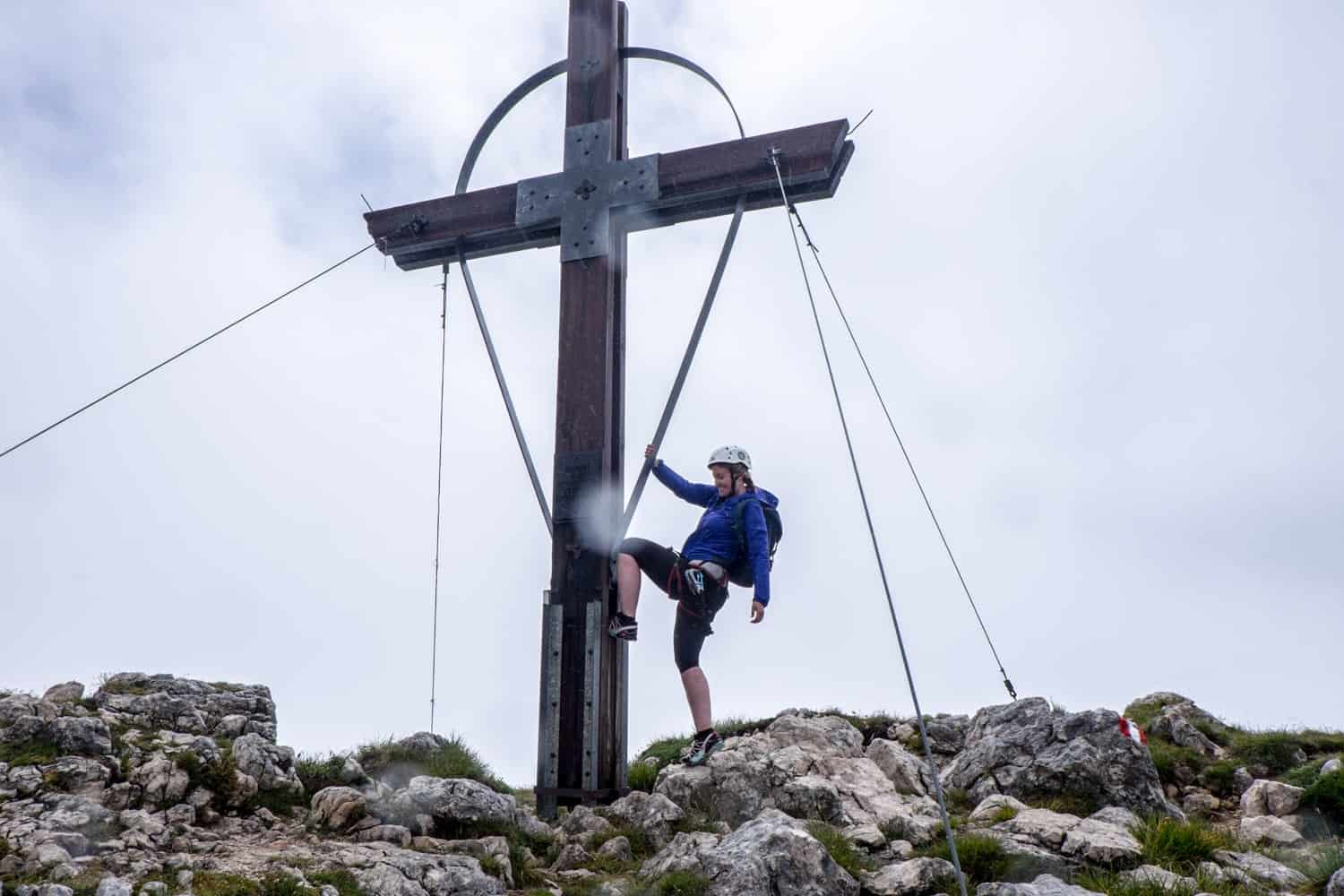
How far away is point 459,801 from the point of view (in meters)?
5.99

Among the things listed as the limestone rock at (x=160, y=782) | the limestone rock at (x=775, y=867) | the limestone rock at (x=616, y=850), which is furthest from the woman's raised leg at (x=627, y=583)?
the limestone rock at (x=160, y=782)

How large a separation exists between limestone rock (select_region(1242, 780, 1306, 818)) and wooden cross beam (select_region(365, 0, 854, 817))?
436 centimetres

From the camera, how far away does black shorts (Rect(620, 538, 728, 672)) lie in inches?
297

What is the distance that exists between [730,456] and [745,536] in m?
0.69

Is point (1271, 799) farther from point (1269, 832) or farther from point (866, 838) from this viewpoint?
point (866, 838)

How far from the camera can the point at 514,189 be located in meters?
8.60

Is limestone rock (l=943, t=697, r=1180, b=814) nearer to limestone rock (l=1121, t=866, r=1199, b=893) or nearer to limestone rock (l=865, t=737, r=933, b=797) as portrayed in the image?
limestone rock (l=865, t=737, r=933, b=797)

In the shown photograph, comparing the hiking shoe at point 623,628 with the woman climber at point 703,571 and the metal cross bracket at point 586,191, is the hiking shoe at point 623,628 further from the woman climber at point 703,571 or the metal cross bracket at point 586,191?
the metal cross bracket at point 586,191

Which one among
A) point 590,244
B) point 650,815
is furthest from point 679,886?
point 590,244

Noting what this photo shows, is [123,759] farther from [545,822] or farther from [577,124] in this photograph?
[577,124]

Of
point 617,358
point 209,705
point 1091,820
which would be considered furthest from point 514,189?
point 1091,820

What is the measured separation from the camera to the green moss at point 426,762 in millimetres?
7065

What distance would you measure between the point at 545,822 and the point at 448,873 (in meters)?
1.57

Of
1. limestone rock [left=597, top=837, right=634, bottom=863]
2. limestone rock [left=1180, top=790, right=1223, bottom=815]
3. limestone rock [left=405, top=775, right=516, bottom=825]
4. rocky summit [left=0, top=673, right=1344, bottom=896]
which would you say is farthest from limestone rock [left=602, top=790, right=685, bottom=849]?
limestone rock [left=1180, top=790, right=1223, bottom=815]
